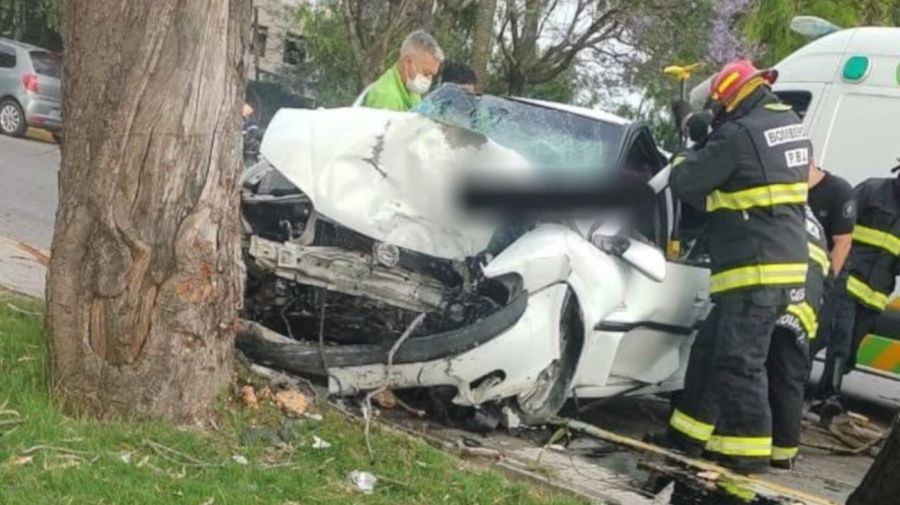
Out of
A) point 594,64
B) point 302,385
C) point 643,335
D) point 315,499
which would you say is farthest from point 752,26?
point 315,499

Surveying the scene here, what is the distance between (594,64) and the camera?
23.1 m

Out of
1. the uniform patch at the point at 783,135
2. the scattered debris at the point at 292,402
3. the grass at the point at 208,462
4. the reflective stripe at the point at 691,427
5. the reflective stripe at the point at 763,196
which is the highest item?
the uniform patch at the point at 783,135

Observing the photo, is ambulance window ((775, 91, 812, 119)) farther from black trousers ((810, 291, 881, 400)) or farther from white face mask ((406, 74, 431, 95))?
white face mask ((406, 74, 431, 95))

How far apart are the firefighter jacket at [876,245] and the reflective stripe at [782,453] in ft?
4.84

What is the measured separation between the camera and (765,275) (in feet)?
17.7

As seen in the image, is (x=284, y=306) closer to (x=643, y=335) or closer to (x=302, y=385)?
(x=302, y=385)

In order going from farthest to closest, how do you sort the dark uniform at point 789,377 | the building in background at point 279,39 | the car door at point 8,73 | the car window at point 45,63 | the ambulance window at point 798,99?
1. the building in background at point 279,39
2. the car window at point 45,63
3. the car door at point 8,73
4. the ambulance window at point 798,99
5. the dark uniform at point 789,377

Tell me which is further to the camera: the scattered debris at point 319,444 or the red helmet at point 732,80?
the red helmet at point 732,80

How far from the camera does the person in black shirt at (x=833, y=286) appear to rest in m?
6.49

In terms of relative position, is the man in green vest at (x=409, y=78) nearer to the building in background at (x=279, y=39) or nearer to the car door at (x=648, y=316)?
the car door at (x=648, y=316)

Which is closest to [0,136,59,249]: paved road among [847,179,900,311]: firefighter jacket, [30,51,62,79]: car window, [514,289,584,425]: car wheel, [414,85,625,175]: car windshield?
[30,51,62,79]: car window

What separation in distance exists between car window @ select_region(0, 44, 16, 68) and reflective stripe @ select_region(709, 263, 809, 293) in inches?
643

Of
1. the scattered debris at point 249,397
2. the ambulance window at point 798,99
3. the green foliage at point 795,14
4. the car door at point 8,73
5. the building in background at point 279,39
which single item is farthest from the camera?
the building in background at point 279,39

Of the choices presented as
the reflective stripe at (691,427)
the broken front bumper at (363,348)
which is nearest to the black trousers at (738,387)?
the reflective stripe at (691,427)
